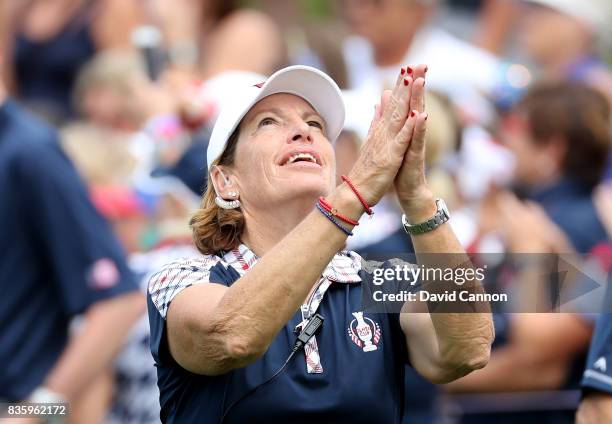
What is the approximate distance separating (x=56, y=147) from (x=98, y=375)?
3.26 feet

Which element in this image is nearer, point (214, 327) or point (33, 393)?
point (214, 327)

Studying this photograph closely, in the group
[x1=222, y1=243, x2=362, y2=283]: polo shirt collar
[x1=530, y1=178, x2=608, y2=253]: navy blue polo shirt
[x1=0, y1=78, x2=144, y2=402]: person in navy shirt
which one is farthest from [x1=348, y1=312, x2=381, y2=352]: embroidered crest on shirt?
[x1=530, y1=178, x2=608, y2=253]: navy blue polo shirt

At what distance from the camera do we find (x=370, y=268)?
374cm

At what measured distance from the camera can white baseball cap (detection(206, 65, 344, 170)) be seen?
3.88m

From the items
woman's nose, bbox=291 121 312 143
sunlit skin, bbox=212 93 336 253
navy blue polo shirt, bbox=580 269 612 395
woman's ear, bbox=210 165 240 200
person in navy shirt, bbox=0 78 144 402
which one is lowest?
person in navy shirt, bbox=0 78 144 402

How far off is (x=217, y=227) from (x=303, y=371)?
0.56 m

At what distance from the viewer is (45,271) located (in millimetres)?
5688

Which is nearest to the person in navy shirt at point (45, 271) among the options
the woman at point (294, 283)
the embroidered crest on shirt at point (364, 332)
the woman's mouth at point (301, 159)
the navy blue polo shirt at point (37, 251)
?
the navy blue polo shirt at point (37, 251)

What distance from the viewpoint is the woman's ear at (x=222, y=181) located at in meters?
3.96

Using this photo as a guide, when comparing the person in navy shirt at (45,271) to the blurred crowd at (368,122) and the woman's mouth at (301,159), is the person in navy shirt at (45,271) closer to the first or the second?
the blurred crowd at (368,122)

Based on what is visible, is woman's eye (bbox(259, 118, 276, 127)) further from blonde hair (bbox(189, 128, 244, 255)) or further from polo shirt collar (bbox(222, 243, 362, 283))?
polo shirt collar (bbox(222, 243, 362, 283))

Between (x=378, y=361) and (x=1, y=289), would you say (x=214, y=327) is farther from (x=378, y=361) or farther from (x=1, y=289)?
(x=1, y=289)

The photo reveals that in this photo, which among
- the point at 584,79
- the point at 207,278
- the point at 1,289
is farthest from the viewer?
the point at 584,79

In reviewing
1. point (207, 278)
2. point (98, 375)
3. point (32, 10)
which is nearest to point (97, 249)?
point (98, 375)
